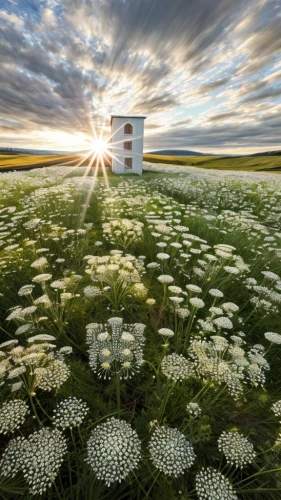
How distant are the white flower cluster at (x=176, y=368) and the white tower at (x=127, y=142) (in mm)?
30432

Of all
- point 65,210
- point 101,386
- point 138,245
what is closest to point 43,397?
point 101,386

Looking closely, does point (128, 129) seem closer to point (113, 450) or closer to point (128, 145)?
point (128, 145)

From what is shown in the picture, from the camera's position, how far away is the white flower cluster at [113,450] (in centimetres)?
144

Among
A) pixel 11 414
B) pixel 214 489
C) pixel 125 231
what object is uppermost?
pixel 125 231

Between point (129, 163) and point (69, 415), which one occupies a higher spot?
point (129, 163)

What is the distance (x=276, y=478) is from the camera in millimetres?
1680

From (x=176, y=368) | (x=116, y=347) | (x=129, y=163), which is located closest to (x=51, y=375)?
(x=116, y=347)

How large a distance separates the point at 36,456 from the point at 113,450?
0.55 m

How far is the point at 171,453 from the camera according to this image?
5.01 ft

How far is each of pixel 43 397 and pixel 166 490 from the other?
4.84 ft

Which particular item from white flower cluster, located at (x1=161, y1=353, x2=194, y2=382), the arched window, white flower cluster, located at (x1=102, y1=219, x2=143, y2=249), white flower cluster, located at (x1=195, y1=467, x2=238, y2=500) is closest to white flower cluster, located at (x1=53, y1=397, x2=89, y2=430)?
white flower cluster, located at (x1=161, y1=353, x2=194, y2=382)

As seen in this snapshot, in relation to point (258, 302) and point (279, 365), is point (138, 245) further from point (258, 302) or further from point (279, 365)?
point (279, 365)

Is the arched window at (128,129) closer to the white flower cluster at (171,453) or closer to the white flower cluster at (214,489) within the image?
the white flower cluster at (171,453)

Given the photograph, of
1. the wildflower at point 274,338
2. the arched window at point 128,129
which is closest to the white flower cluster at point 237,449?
the wildflower at point 274,338
